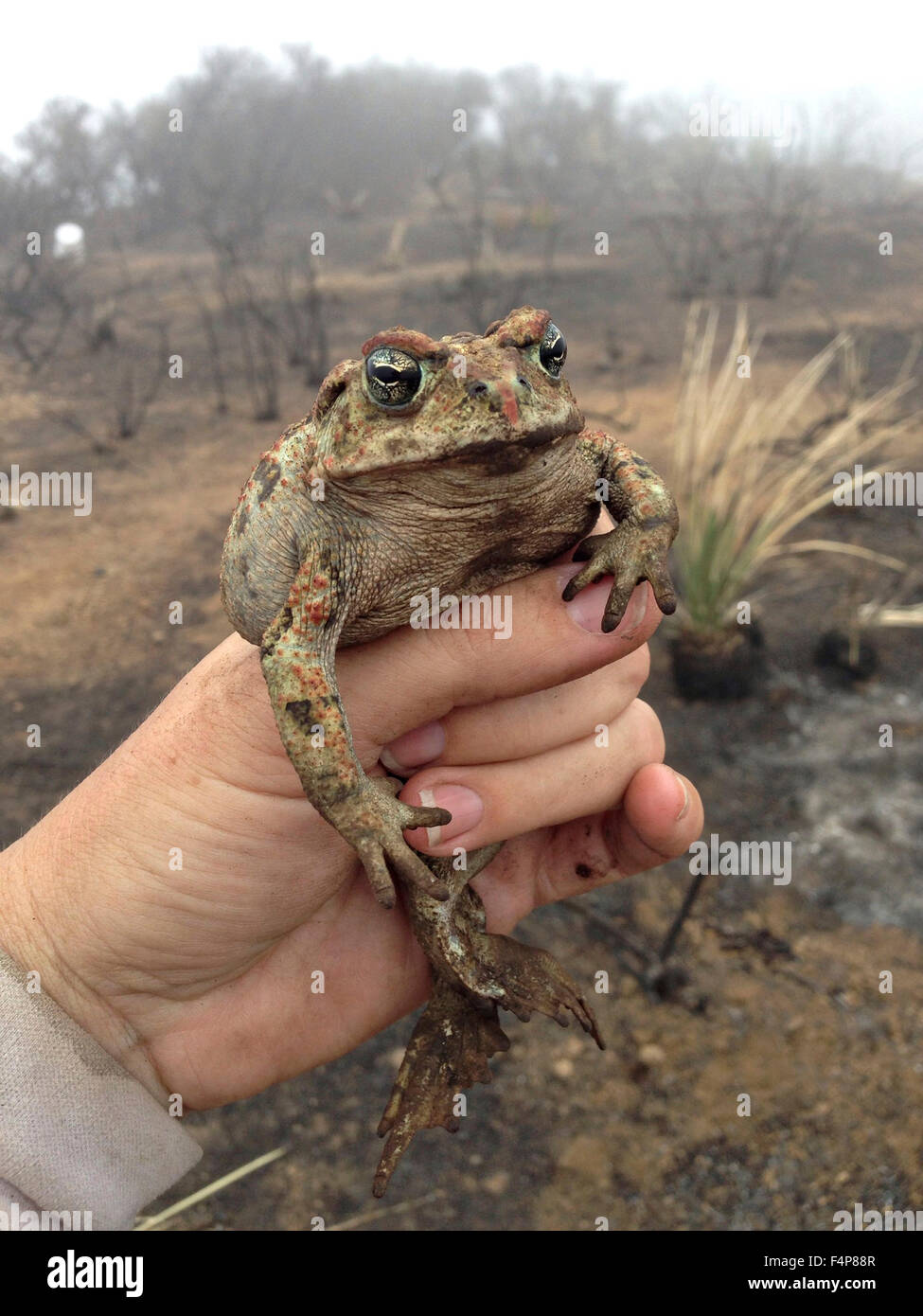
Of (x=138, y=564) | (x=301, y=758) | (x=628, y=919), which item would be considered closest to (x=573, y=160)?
(x=138, y=564)

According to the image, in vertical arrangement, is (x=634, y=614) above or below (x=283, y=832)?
above

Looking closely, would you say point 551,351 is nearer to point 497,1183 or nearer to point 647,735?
point 647,735

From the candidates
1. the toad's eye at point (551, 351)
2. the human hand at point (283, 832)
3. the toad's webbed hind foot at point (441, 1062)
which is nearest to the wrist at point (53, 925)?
the human hand at point (283, 832)

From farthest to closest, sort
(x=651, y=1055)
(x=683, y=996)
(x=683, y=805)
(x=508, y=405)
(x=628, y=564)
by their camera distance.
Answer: (x=683, y=996) < (x=651, y=1055) < (x=683, y=805) < (x=628, y=564) < (x=508, y=405)

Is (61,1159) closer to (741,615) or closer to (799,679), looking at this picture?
(741,615)

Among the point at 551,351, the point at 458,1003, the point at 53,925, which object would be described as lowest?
the point at 458,1003

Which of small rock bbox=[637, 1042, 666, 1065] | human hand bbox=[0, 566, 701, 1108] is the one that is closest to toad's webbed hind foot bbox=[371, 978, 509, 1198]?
human hand bbox=[0, 566, 701, 1108]

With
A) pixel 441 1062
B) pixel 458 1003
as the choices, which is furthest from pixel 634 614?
pixel 441 1062

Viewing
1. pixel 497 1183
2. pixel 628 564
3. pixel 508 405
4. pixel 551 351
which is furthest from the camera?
pixel 497 1183
